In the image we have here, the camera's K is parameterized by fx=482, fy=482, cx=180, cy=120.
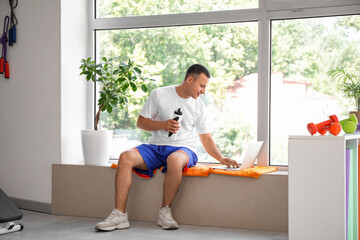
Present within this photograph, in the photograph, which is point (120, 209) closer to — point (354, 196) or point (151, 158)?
point (151, 158)

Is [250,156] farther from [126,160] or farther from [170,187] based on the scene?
[126,160]

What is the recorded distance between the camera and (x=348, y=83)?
3221mm

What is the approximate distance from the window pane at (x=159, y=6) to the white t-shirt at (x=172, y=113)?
0.73m

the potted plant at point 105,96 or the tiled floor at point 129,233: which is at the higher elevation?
the potted plant at point 105,96

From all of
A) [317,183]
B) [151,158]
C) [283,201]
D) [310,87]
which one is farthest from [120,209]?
[310,87]

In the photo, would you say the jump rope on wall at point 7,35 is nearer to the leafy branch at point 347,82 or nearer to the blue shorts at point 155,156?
the blue shorts at point 155,156

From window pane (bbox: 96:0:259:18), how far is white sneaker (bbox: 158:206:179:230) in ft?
5.22

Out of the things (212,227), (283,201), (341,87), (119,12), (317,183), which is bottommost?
(212,227)

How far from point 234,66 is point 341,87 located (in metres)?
0.80

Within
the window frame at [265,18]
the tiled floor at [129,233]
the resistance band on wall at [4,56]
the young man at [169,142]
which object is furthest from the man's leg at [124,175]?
the resistance band on wall at [4,56]

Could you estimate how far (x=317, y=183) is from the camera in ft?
7.47

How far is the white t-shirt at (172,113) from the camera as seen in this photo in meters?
3.40

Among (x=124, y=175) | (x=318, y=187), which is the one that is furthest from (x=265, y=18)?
(x=318, y=187)

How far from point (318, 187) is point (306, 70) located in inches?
54.3
